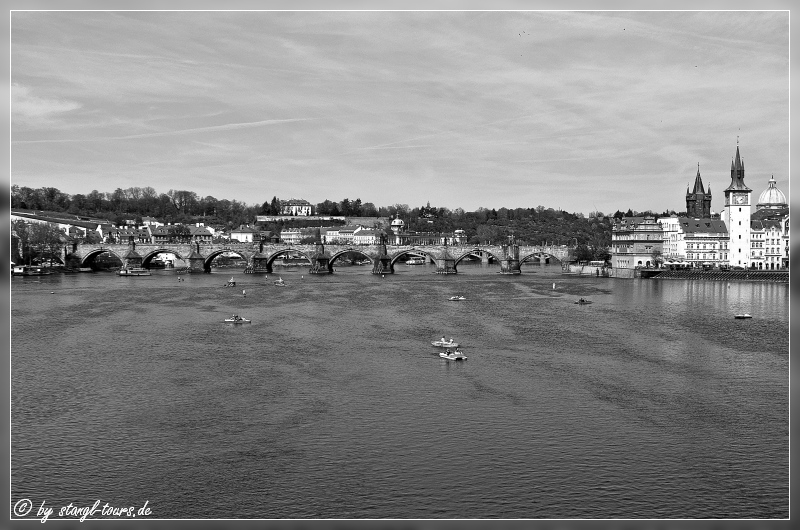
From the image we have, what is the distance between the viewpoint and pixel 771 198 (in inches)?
4158

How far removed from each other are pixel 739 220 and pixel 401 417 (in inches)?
2904

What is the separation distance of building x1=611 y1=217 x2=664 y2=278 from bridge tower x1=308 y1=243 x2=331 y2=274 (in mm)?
32982

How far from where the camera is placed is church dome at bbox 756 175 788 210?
104625mm

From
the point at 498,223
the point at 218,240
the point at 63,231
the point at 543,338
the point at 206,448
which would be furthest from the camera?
the point at 498,223

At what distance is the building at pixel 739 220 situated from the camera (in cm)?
8506

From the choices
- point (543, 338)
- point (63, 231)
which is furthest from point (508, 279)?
point (63, 231)

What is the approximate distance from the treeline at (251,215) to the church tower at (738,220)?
22396 mm

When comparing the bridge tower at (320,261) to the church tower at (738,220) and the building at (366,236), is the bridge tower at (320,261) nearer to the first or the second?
the church tower at (738,220)

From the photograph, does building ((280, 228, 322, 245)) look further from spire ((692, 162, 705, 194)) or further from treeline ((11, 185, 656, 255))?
spire ((692, 162, 705, 194))

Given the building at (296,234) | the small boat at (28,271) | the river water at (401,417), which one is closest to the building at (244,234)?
the building at (296,234)

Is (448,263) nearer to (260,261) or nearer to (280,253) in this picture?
(280,253)

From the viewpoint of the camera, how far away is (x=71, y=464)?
18.4m

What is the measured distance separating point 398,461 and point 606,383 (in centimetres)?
1098

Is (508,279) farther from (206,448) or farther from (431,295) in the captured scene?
(206,448)
